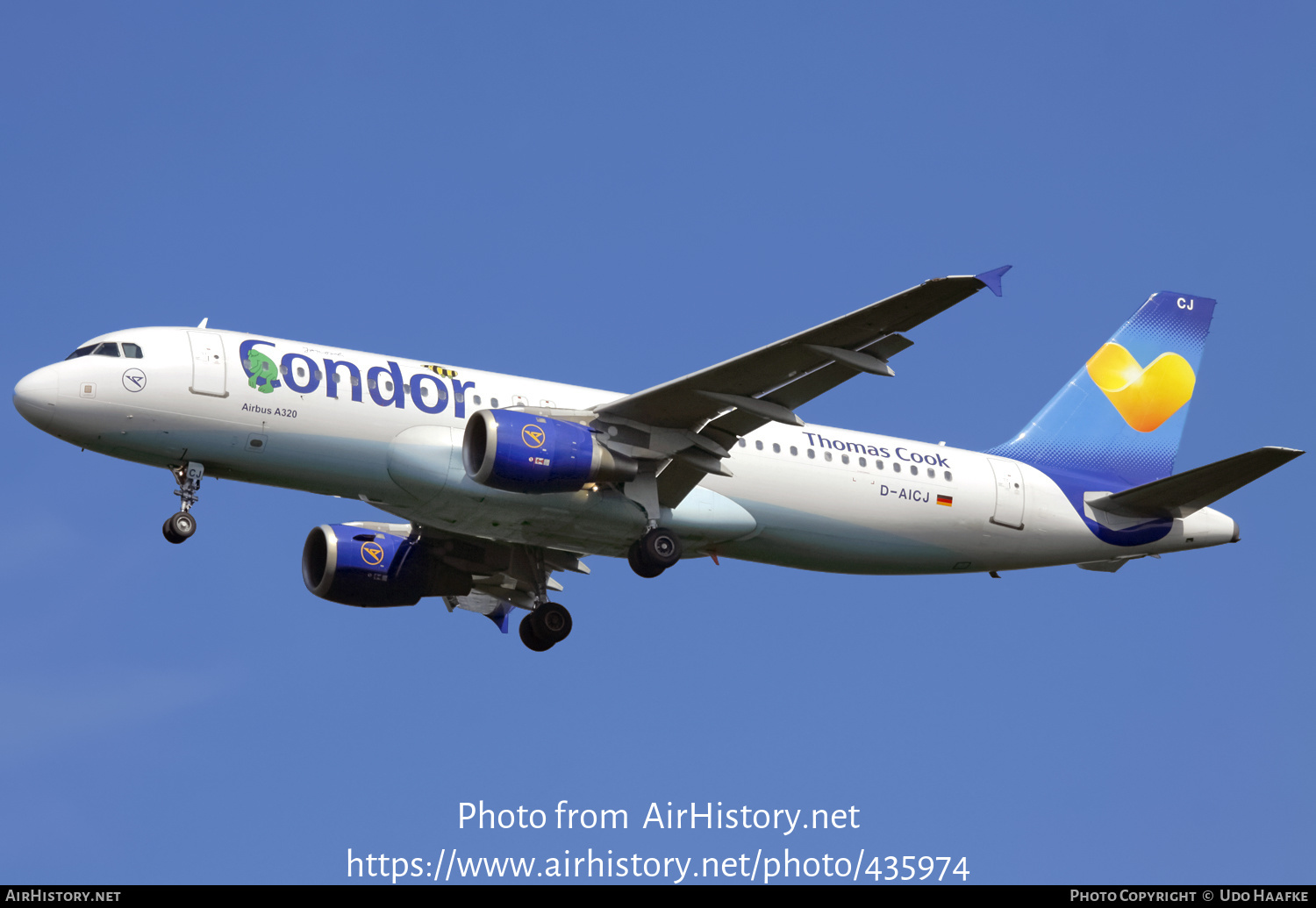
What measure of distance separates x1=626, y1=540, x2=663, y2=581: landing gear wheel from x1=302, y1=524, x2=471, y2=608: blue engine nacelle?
5.13m

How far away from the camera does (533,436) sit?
29.0 m

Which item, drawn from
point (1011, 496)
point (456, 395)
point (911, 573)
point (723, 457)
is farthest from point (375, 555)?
point (1011, 496)

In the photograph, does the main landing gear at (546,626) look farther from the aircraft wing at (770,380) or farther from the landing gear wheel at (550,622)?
the aircraft wing at (770,380)

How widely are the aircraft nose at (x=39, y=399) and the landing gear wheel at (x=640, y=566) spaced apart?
10.9m

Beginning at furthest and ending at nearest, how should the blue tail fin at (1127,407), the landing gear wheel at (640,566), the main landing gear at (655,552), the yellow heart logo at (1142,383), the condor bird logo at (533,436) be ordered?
the yellow heart logo at (1142,383) < the blue tail fin at (1127,407) < the landing gear wheel at (640,566) < the main landing gear at (655,552) < the condor bird logo at (533,436)

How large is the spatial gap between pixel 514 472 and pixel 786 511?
20.2ft

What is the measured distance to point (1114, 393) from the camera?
38.4 metres

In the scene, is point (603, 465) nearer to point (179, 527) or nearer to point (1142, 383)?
point (179, 527)

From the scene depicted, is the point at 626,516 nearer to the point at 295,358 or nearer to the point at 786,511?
the point at 786,511

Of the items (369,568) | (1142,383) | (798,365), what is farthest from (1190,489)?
(369,568)

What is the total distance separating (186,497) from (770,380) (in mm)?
10834

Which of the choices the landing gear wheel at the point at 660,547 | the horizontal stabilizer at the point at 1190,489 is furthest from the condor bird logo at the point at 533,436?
the horizontal stabilizer at the point at 1190,489

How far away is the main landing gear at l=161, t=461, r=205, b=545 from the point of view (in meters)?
29.1

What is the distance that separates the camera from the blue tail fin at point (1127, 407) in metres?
36.7
